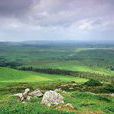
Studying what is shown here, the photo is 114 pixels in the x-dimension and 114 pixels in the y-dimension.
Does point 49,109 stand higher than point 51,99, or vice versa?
point 49,109

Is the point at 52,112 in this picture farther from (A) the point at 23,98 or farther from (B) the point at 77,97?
(B) the point at 77,97

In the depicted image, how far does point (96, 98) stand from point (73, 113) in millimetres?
19115

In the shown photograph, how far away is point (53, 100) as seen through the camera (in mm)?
40344

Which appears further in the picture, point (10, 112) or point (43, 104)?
point (43, 104)

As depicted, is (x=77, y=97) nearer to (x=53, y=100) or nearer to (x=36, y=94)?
(x=36, y=94)

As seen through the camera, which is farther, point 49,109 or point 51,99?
point 51,99

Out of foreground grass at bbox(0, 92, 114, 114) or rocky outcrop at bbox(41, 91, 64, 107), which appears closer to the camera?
foreground grass at bbox(0, 92, 114, 114)

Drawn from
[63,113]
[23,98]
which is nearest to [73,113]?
[63,113]

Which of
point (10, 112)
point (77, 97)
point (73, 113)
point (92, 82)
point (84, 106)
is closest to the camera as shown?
point (10, 112)

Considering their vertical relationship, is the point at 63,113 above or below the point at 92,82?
above

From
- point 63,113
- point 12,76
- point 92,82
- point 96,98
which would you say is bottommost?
point 12,76

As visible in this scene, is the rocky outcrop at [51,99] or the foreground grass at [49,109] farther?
the rocky outcrop at [51,99]

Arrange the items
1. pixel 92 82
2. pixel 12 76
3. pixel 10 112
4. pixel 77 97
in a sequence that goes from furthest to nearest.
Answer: pixel 12 76, pixel 92 82, pixel 77 97, pixel 10 112

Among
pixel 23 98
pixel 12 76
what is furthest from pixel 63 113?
pixel 12 76
